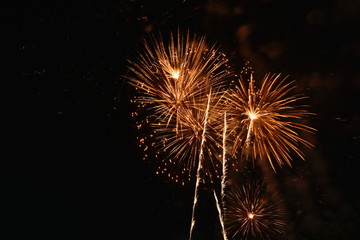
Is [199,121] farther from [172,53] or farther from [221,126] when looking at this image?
[172,53]

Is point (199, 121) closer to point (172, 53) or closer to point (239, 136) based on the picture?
point (239, 136)

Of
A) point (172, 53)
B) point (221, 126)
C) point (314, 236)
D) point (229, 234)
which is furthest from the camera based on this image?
point (314, 236)

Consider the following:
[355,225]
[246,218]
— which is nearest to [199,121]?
[246,218]

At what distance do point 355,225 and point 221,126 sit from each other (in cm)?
986

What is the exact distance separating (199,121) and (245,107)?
32.5 inches

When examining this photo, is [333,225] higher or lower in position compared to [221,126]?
higher

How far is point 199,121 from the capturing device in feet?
19.2

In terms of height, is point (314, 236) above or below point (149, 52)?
above

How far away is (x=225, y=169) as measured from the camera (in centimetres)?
553

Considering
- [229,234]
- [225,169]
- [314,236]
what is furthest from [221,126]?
[314,236]

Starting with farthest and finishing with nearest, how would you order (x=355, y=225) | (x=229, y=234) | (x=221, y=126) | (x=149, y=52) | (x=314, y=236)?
(x=314, y=236) → (x=355, y=225) → (x=229, y=234) → (x=221, y=126) → (x=149, y=52)

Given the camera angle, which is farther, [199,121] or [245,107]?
[199,121]

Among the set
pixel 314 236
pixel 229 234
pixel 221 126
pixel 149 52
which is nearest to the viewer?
pixel 149 52

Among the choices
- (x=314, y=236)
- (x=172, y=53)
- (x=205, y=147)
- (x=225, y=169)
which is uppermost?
(x=314, y=236)
